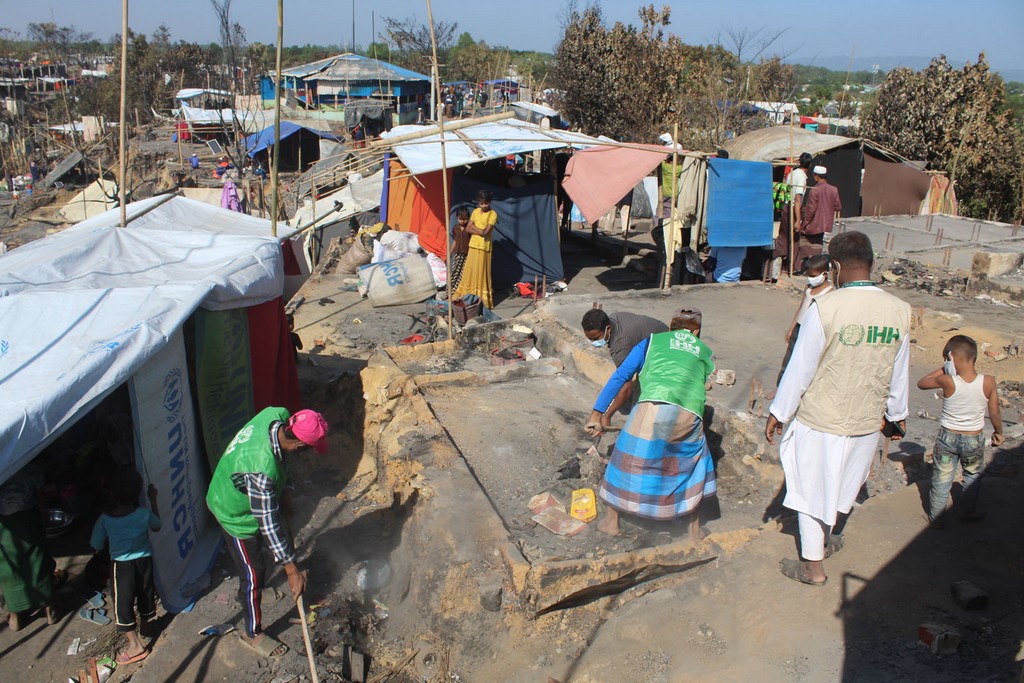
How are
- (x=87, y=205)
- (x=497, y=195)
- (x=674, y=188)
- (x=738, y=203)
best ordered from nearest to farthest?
1. (x=674, y=188)
2. (x=738, y=203)
3. (x=497, y=195)
4. (x=87, y=205)

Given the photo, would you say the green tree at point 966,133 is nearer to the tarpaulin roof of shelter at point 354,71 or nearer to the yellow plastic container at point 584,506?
the yellow plastic container at point 584,506

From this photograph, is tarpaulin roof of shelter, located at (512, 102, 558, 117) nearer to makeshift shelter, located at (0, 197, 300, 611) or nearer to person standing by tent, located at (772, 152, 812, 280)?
person standing by tent, located at (772, 152, 812, 280)

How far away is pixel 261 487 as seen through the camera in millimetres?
3736

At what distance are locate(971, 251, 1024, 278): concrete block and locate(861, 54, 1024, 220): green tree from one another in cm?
928

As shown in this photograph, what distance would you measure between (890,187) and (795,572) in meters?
14.9

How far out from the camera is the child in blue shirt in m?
3.98

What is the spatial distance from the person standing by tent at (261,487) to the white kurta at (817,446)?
2.26 metres

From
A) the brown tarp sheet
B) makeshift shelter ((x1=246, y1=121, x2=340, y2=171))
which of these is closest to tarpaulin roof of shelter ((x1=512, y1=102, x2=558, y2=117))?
makeshift shelter ((x1=246, y1=121, x2=340, y2=171))

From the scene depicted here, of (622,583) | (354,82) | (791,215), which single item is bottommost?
(622,583)

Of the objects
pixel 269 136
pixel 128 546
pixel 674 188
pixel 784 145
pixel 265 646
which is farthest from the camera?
pixel 269 136

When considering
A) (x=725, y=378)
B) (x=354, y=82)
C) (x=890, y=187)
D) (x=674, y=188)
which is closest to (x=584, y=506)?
(x=725, y=378)

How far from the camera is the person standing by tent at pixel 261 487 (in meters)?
3.74

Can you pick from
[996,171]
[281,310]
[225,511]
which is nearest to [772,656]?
[225,511]

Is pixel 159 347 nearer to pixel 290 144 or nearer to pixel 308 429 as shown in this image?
pixel 308 429
